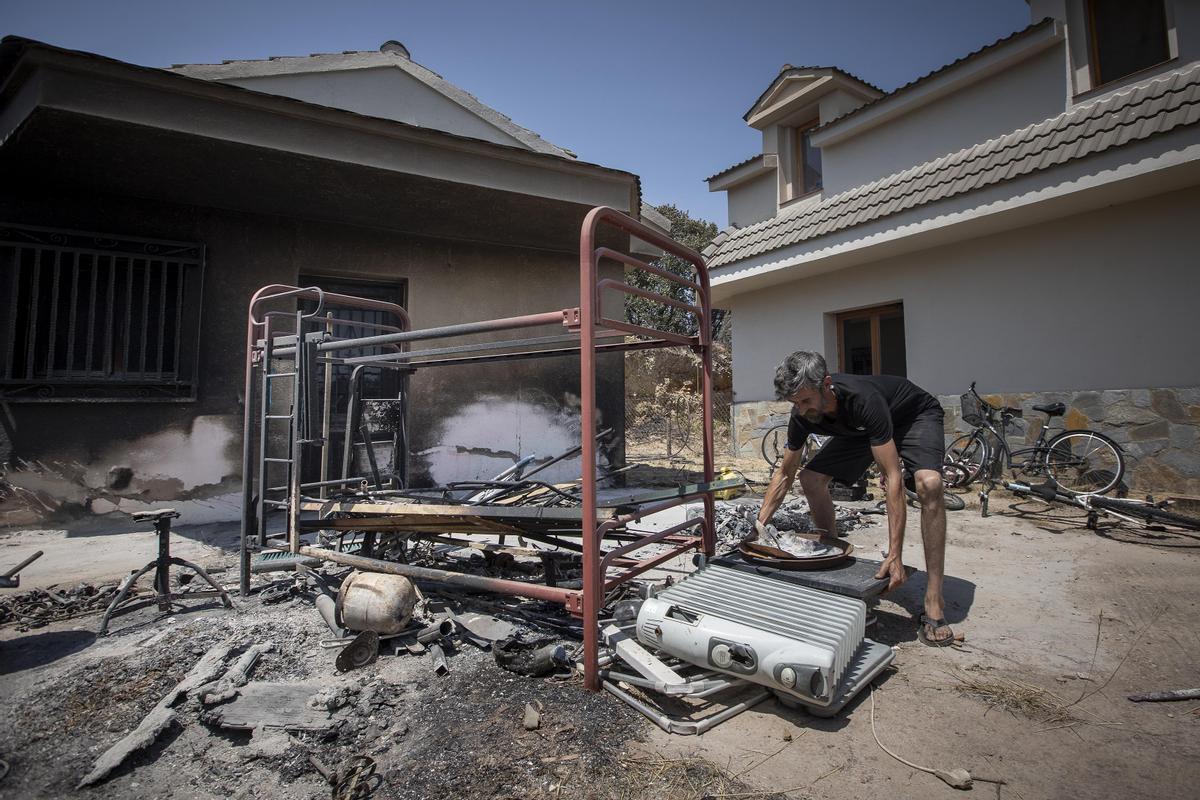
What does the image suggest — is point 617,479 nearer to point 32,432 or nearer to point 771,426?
point 771,426

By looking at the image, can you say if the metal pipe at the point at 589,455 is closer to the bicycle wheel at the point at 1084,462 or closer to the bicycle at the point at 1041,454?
the bicycle at the point at 1041,454

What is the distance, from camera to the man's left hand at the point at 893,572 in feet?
9.36

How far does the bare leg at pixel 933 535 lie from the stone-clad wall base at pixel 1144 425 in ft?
17.4

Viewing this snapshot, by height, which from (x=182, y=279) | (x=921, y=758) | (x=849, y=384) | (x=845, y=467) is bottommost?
(x=921, y=758)

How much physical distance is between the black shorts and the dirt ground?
0.90 m

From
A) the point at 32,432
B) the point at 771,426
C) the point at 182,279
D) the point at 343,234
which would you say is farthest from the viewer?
the point at 771,426

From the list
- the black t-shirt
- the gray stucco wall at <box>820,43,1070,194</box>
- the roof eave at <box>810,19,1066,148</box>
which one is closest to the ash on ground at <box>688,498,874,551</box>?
the black t-shirt

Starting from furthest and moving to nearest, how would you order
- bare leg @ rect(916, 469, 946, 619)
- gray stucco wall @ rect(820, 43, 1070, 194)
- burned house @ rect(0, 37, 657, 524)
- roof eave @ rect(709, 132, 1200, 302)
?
gray stucco wall @ rect(820, 43, 1070, 194) → roof eave @ rect(709, 132, 1200, 302) → burned house @ rect(0, 37, 657, 524) → bare leg @ rect(916, 469, 946, 619)

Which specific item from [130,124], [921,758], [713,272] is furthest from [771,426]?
[130,124]

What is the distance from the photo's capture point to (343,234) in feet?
22.9

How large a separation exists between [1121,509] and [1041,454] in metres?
1.73

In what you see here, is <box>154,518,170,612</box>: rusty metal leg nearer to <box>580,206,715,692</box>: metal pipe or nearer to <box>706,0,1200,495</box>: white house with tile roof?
<box>580,206,715,692</box>: metal pipe

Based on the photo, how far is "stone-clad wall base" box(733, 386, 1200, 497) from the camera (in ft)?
20.1

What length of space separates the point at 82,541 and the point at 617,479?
6038 mm
